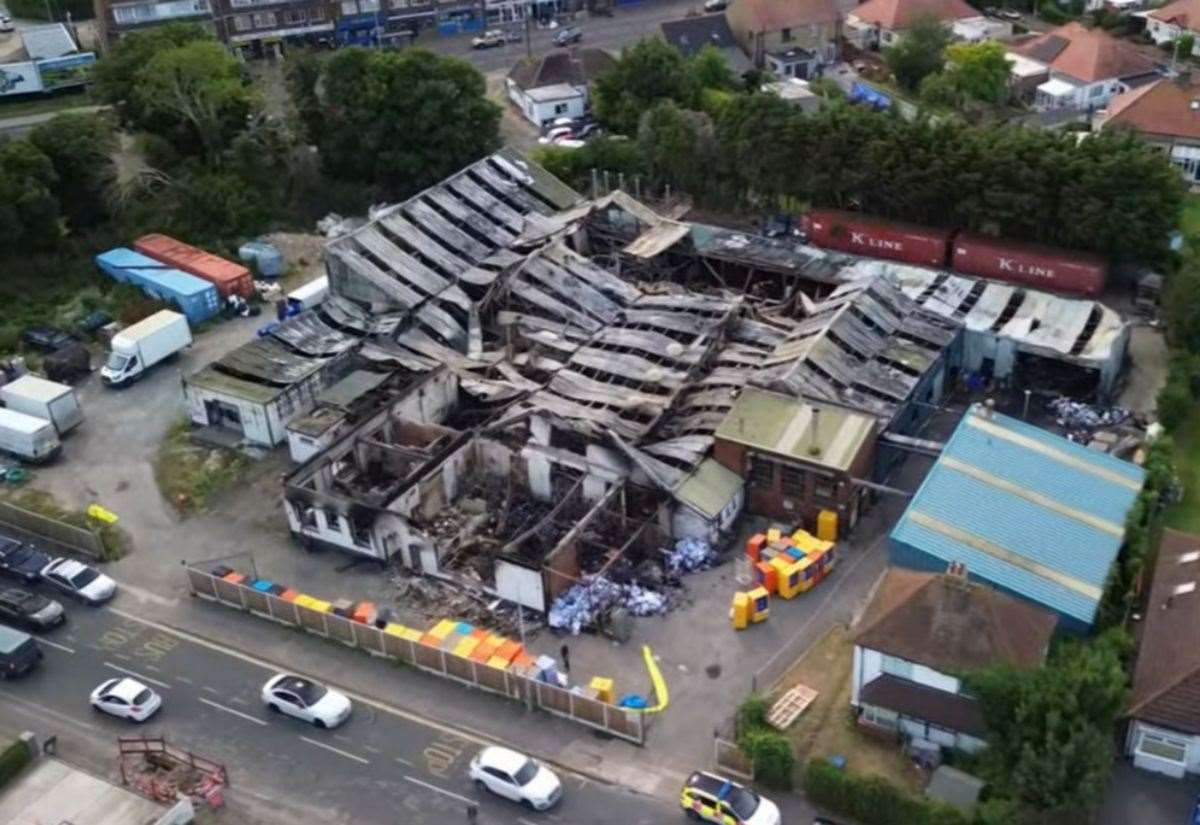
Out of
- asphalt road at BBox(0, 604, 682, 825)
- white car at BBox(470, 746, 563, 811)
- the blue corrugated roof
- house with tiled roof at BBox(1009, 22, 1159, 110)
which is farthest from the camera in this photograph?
house with tiled roof at BBox(1009, 22, 1159, 110)

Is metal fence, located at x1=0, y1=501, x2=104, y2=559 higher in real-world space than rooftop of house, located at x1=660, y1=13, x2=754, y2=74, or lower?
lower

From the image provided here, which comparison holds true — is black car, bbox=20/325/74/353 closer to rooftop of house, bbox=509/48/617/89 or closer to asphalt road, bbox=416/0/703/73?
rooftop of house, bbox=509/48/617/89

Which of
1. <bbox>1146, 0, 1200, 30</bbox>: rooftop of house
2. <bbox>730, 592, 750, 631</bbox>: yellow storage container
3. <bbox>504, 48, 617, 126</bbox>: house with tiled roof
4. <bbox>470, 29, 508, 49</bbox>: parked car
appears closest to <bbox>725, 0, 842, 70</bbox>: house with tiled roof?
<bbox>504, 48, 617, 126</bbox>: house with tiled roof

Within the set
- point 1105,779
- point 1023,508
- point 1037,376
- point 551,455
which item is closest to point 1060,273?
point 1037,376

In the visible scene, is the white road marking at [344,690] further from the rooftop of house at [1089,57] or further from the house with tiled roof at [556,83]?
the rooftop of house at [1089,57]

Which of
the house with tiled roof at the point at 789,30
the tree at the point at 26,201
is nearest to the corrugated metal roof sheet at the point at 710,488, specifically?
the tree at the point at 26,201

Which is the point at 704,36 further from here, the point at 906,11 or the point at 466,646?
the point at 466,646
